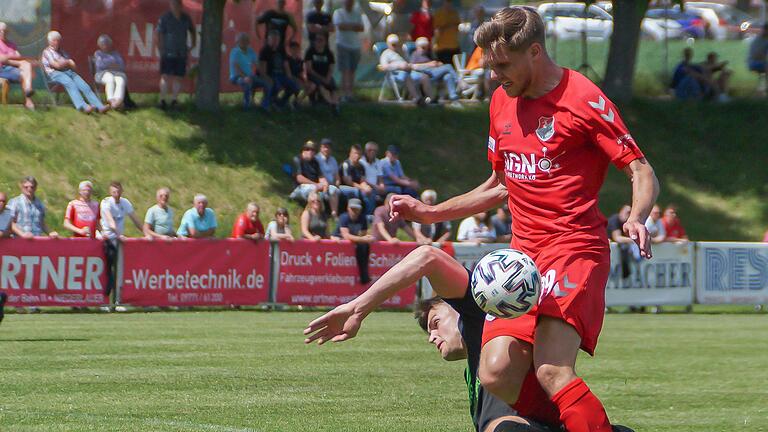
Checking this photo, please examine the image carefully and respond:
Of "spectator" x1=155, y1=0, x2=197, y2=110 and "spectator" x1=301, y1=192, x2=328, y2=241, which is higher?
"spectator" x1=155, y1=0, x2=197, y2=110

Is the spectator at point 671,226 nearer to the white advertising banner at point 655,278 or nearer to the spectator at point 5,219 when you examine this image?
the white advertising banner at point 655,278

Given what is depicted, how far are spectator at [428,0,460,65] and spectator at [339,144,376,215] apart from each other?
249 inches

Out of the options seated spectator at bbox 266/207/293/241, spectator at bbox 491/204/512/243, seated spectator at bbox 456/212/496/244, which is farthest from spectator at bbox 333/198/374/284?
spectator at bbox 491/204/512/243

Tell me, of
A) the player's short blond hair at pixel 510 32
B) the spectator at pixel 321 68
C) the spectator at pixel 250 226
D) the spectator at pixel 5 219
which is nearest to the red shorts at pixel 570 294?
the player's short blond hair at pixel 510 32

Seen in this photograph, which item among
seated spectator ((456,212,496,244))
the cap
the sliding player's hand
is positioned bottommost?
seated spectator ((456,212,496,244))

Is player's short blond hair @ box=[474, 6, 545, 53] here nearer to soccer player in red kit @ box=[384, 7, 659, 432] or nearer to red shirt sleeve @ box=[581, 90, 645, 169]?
soccer player in red kit @ box=[384, 7, 659, 432]

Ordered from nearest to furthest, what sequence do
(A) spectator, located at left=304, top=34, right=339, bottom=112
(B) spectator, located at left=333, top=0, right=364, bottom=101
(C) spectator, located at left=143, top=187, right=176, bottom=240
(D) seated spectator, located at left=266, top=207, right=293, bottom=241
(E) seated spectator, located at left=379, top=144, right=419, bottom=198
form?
(C) spectator, located at left=143, top=187, right=176, bottom=240
(D) seated spectator, located at left=266, top=207, right=293, bottom=241
(E) seated spectator, located at left=379, top=144, right=419, bottom=198
(A) spectator, located at left=304, top=34, right=339, bottom=112
(B) spectator, located at left=333, top=0, right=364, bottom=101

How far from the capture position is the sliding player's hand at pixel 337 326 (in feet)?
19.7

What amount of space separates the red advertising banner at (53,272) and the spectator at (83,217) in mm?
418

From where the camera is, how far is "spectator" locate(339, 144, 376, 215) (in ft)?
78.7

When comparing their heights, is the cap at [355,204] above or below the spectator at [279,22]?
below

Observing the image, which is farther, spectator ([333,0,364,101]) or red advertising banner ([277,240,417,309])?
spectator ([333,0,364,101])

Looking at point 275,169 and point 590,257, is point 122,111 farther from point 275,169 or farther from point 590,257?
point 590,257

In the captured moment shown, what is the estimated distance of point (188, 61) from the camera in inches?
1067
